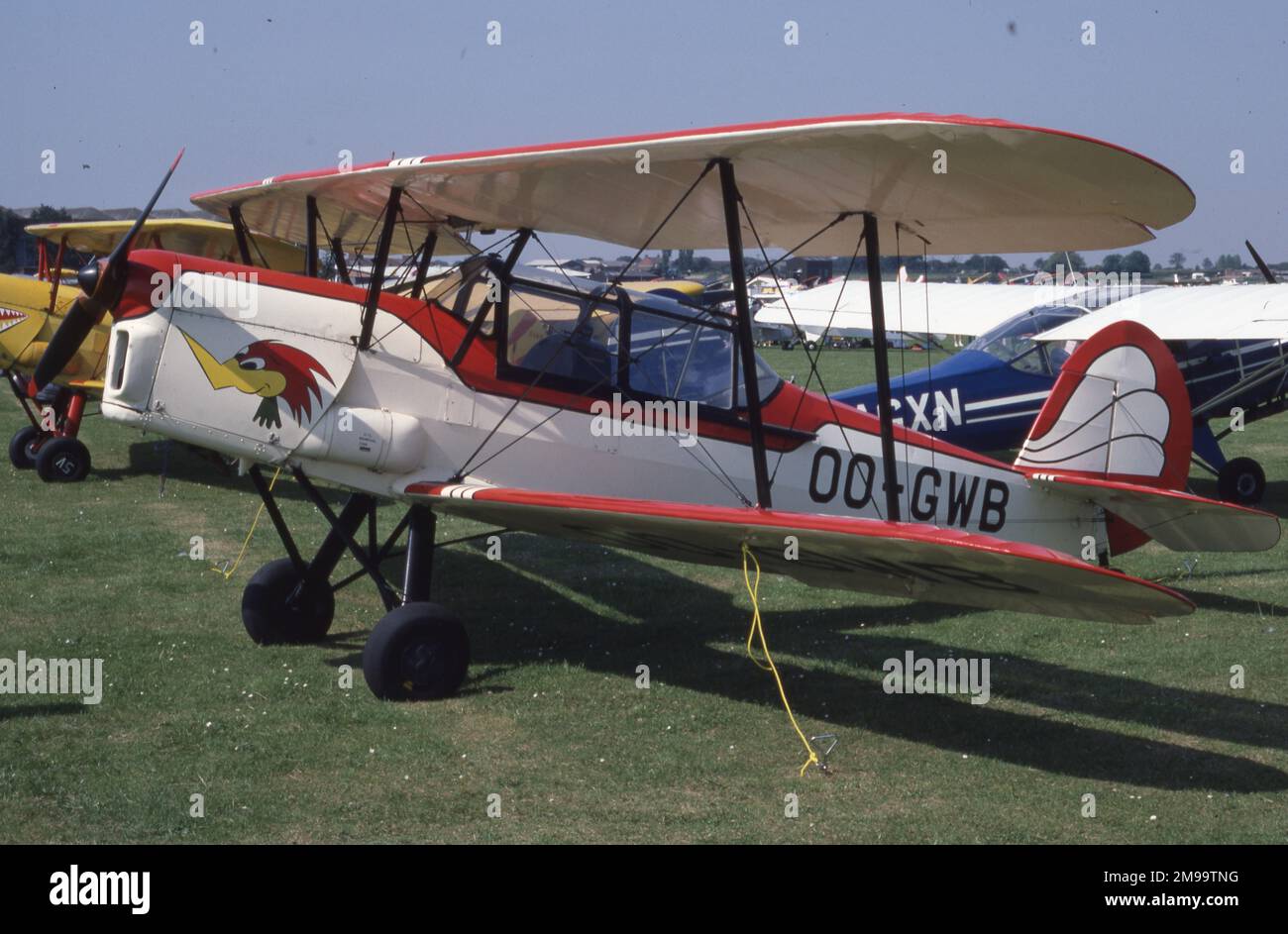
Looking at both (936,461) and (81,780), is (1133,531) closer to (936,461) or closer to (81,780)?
(936,461)

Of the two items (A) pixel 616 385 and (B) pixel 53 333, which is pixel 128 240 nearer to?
(A) pixel 616 385

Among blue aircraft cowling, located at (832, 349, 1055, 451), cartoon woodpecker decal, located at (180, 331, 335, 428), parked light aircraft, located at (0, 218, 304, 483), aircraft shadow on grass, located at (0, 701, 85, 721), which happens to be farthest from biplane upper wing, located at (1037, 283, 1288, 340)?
aircraft shadow on grass, located at (0, 701, 85, 721)

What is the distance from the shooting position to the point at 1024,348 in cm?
1255

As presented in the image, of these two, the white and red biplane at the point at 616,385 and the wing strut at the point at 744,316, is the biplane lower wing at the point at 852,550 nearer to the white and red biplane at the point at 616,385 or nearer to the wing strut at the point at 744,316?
the white and red biplane at the point at 616,385

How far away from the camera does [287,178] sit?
7105 mm

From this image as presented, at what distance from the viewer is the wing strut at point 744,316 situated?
5496mm

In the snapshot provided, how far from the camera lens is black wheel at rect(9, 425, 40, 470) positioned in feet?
44.9

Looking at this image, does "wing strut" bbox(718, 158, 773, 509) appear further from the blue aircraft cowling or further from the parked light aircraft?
the parked light aircraft

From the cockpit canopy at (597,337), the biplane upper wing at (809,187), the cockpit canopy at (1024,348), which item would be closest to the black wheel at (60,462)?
the biplane upper wing at (809,187)

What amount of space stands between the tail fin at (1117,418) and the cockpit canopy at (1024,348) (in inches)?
175

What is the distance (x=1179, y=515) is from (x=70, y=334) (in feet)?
18.3

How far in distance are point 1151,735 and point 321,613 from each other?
437cm

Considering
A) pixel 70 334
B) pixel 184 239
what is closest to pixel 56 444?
pixel 184 239
